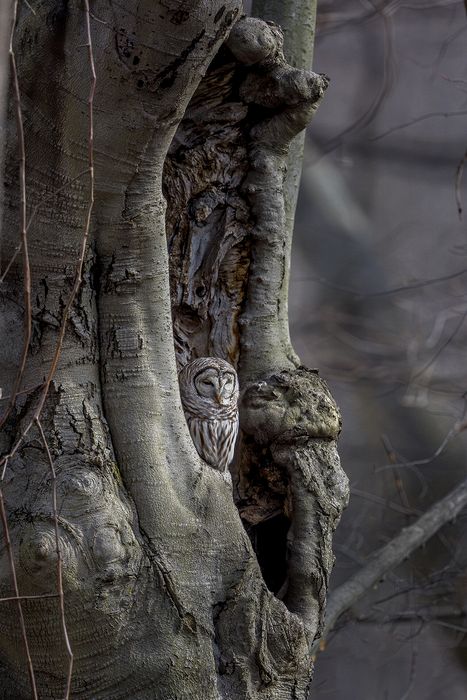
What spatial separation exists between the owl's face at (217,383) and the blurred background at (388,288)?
311 centimetres

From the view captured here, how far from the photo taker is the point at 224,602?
1.87 m

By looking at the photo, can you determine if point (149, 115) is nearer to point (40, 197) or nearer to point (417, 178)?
point (40, 197)

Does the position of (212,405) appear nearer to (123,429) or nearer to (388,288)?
(123,429)

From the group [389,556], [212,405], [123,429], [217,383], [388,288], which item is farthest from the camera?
[388,288]

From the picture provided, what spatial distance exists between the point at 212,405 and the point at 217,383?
14cm

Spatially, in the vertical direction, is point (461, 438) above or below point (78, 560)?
above

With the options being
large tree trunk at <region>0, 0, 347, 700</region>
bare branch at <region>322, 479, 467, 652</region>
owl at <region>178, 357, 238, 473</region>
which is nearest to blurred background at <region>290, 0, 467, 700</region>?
bare branch at <region>322, 479, 467, 652</region>

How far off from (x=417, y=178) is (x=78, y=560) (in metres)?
5.65

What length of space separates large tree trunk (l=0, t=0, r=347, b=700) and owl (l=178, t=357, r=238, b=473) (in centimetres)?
18

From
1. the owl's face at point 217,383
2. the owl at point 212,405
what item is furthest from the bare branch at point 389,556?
the owl's face at point 217,383

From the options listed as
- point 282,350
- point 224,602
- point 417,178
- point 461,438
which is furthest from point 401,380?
point 224,602

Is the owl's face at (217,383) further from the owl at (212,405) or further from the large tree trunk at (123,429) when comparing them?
the large tree trunk at (123,429)

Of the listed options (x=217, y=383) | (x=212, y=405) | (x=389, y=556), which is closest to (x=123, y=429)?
(x=217, y=383)

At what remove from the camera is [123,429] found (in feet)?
6.19
